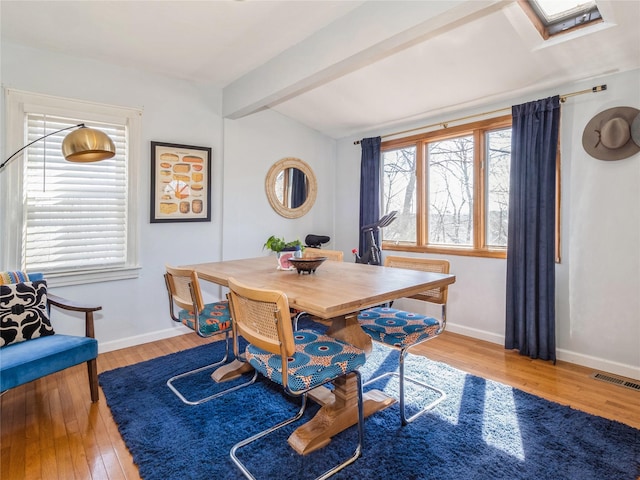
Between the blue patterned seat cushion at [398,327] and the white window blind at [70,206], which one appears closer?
the blue patterned seat cushion at [398,327]

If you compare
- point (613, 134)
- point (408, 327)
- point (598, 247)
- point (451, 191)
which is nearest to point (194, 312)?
point (408, 327)

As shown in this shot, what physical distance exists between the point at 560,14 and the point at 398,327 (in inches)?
A: 88.0

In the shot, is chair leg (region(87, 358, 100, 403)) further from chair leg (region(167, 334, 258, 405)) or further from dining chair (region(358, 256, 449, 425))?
dining chair (region(358, 256, 449, 425))

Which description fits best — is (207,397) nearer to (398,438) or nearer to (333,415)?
(333,415)

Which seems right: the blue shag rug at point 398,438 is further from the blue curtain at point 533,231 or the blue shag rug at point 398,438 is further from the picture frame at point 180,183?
the picture frame at point 180,183

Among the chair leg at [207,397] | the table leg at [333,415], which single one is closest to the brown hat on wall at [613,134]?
the table leg at [333,415]

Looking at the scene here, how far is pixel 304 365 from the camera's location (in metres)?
1.62

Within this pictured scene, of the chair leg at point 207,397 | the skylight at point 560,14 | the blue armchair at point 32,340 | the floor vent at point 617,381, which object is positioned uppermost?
the skylight at point 560,14

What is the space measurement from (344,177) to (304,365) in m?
3.40

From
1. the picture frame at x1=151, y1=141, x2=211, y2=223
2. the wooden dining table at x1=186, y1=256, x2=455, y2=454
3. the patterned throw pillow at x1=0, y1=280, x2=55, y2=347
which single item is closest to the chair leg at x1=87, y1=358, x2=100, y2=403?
the patterned throw pillow at x1=0, y1=280, x2=55, y2=347

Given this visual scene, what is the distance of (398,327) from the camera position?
84.8 inches

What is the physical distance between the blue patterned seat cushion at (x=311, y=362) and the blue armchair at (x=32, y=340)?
1.10 m

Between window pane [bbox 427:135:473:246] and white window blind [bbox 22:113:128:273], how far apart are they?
3.00 metres

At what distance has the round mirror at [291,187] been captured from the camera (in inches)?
164
